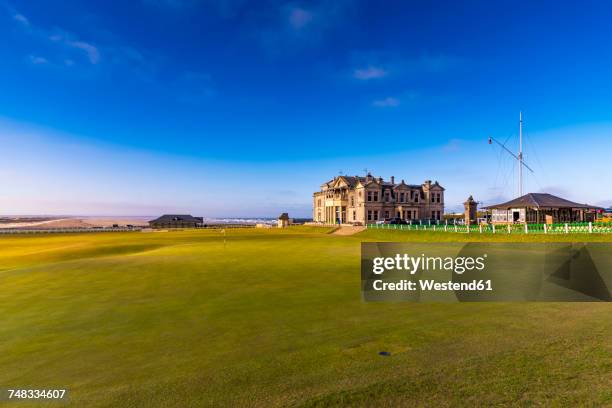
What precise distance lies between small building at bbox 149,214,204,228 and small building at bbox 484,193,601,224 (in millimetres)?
93376

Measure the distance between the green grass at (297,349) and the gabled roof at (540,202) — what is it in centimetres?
4393

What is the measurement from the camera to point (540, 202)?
4856cm

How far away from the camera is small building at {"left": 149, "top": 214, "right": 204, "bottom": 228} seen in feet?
366

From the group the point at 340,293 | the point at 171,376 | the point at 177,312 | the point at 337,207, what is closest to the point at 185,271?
the point at 177,312

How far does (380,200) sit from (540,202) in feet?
138

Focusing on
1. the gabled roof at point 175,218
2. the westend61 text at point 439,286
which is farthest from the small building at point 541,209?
the gabled roof at point 175,218

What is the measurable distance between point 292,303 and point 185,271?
38.1 feet

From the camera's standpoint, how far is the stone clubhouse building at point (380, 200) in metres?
87.2
